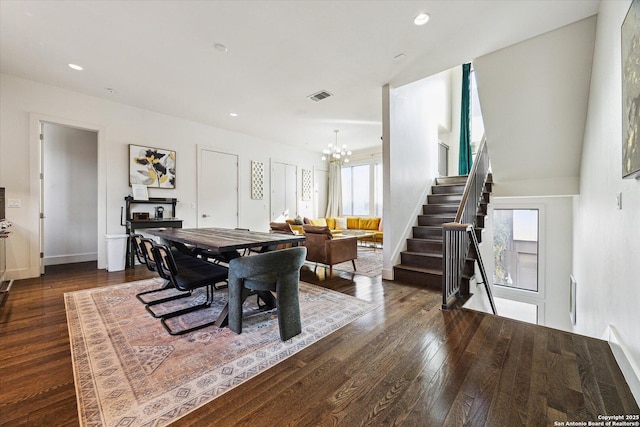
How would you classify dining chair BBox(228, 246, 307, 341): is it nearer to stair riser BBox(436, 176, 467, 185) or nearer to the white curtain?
stair riser BBox(436, 176, 467, 185)

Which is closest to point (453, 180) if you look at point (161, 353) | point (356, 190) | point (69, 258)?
point (356, 190)

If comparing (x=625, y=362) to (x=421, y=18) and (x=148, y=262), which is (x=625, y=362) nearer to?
(x=421, y=18)

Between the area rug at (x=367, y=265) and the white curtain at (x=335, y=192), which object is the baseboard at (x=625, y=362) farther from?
the white curtain at (x=335, y=192)

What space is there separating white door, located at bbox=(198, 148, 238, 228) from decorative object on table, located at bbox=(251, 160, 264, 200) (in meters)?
0.49

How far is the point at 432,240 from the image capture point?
421 cm

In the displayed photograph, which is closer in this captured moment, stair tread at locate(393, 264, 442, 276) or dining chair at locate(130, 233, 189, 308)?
dining chair at locate(130, 233, 189, 308)

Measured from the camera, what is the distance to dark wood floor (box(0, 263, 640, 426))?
4.29 ft

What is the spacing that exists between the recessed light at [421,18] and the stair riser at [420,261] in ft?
9.72

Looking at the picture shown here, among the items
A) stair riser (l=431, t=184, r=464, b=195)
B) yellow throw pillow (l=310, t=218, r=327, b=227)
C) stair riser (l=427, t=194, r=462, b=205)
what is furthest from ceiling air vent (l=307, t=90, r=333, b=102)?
yellow throw pillow (l=310, t=218, r=327, b=227)

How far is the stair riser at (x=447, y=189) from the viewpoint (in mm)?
5227

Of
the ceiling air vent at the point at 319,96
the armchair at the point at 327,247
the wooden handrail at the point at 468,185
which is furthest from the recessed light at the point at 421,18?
the armchair at the point at 327,247

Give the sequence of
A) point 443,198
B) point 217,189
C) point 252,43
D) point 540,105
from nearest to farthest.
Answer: point 252,43
point 540,105
point 443,198
point 217,189

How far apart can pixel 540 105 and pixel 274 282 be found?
12.4 ft

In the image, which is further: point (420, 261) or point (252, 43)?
point (420, 261)
